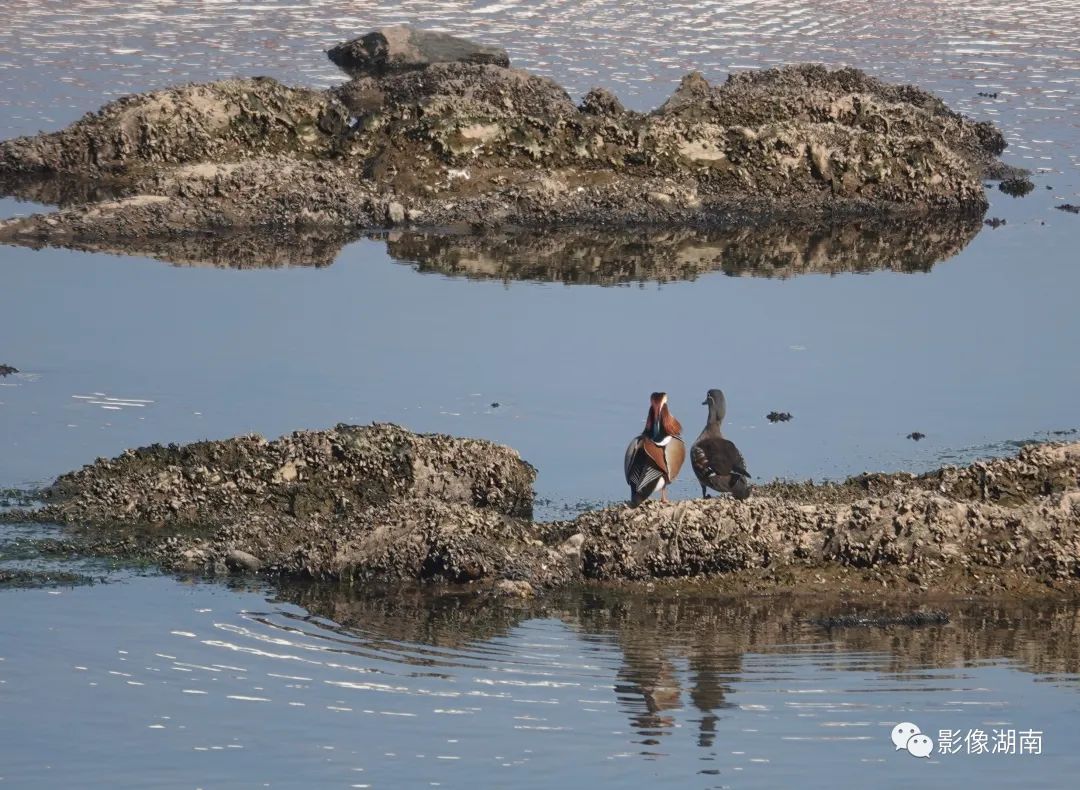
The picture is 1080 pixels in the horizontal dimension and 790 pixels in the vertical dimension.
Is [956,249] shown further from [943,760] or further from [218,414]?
[943,760]

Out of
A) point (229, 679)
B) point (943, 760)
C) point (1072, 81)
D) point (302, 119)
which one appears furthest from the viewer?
point (1072, 81)

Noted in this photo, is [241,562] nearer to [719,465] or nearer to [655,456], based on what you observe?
[655,456]

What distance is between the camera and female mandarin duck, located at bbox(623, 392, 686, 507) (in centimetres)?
1944

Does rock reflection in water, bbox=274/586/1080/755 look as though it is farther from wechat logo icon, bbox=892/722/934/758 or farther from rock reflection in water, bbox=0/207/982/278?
rock reflection in water, bbox=0/207/982/278

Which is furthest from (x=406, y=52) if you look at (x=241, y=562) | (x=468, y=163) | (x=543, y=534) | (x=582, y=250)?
(x=241, y=562)

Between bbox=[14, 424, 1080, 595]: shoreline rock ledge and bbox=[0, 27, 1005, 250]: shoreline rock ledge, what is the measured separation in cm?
1435

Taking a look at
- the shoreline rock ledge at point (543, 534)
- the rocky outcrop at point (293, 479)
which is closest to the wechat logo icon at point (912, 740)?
the shoreline rock ledge at point (543, 534)

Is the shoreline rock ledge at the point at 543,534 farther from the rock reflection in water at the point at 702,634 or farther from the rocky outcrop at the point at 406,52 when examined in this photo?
the rocky outcrop at the point at 406,52

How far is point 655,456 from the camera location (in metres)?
19.5

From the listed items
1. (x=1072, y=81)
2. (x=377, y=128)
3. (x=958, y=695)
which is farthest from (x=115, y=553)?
(x=1072, y=81)

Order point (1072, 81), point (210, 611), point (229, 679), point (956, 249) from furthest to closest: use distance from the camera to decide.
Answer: point (1072, 81) < point (956, 249) < point (210, 611) < point (229, 679)

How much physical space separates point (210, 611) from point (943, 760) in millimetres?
5989

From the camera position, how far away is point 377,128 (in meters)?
37.2

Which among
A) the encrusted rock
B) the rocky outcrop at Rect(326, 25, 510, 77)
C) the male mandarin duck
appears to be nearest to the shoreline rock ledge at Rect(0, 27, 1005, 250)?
the rocky outcrop at Rect(326, 25, 510, 77)
